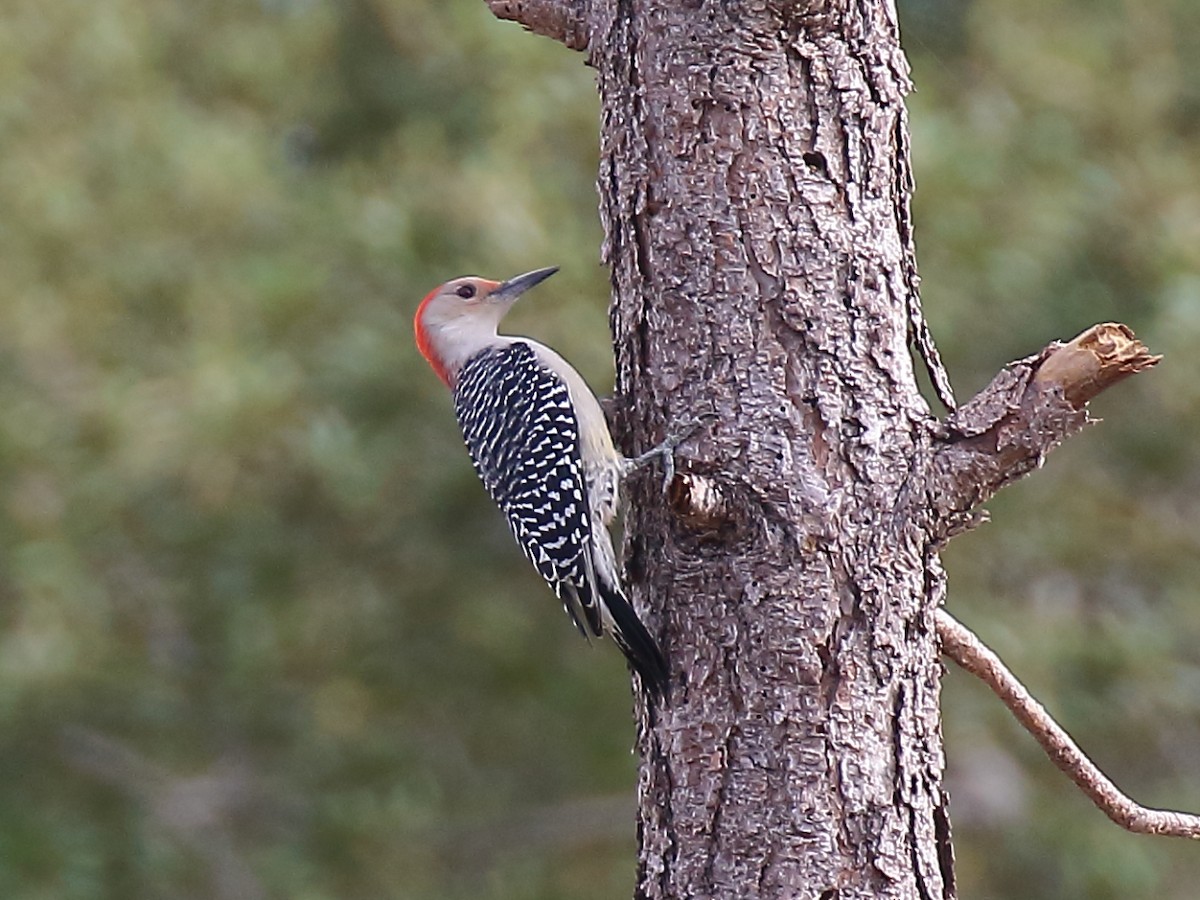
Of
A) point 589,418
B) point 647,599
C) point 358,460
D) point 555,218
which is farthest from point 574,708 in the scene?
point 647,599

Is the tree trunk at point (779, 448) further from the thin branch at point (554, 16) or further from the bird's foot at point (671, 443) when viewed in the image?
the thin branch at point (554, 16)

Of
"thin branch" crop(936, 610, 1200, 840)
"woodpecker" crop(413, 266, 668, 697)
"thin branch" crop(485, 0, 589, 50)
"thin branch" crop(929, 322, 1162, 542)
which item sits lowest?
"thin branch" crop(936, 610, 1200, 840)

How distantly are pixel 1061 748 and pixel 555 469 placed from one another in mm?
1392

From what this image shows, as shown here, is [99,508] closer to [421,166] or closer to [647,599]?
[421,166]

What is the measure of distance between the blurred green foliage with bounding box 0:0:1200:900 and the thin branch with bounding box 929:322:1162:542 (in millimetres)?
3738

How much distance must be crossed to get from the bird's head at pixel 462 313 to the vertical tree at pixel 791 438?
200cm

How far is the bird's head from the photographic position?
17.8 ft

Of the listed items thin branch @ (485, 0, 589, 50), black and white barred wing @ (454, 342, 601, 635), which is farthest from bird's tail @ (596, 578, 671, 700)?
thin branch @ (485, 0, 589, 50)

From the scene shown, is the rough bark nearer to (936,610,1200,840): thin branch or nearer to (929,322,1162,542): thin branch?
(929,322,1162,542): thin branch

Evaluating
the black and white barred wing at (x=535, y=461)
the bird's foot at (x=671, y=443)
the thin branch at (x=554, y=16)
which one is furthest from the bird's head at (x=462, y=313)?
the bird's foot at (x=671, y=443)

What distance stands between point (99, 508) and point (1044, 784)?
4.58 m

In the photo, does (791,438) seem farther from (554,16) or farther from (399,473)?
(399,473)

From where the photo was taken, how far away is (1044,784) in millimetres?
8484

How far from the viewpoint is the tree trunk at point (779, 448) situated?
3107mm
